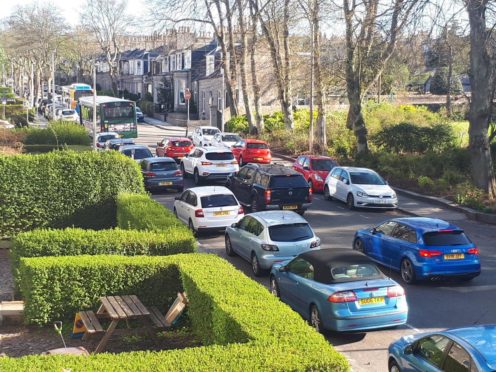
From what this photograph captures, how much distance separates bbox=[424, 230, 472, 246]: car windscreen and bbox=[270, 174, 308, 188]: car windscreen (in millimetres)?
7856

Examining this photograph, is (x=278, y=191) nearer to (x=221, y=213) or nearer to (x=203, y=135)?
(x=221, y=213)

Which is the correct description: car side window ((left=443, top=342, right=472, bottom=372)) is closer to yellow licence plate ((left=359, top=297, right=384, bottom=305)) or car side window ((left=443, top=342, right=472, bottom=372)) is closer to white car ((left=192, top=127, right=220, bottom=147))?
yellow licence plate ((left=359, top=297, right=384, bottom=305))

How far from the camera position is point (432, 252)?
48.6 feet

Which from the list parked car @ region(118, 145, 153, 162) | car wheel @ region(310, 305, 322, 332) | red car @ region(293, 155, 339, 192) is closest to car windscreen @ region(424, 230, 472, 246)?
car wheel @ region(310, 305, 322, 332)

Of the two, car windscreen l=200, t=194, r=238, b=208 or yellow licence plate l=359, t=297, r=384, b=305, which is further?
car windscreen l=200, t=194, r=238, b=208

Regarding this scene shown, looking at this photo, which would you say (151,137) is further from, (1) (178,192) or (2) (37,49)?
(2) (37,49)

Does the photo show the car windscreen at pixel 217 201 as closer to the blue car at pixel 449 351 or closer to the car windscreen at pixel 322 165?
the car windscreen at pixel 322 165

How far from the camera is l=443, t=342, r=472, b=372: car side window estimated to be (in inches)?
300

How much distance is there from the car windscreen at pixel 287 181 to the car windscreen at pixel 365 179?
10.8 feet

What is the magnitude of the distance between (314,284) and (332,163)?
1793 cm

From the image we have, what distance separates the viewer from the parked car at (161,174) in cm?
2723

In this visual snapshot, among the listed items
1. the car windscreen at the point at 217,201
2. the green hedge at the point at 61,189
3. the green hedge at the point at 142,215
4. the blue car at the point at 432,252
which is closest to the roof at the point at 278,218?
the green hedge at the point at 142,215

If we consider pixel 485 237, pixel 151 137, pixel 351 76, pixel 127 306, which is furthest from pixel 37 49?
pixel 127 306

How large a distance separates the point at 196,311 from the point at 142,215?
5643 millimetres
